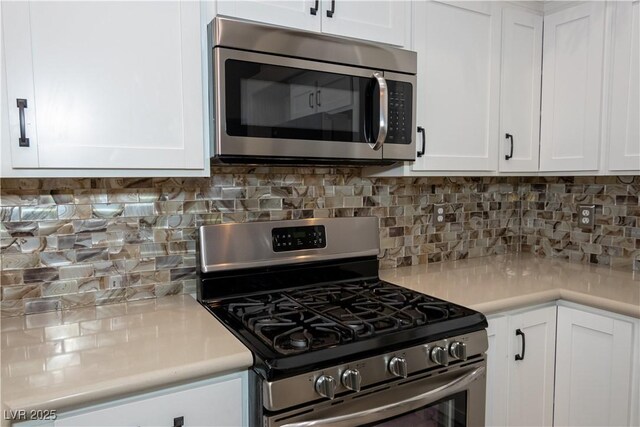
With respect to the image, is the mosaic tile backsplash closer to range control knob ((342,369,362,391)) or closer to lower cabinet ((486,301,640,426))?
lower cabinet ((486,301,640,426))

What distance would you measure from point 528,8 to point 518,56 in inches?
8.7

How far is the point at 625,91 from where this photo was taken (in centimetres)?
180

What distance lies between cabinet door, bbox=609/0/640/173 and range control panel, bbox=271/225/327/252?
1.23 metres

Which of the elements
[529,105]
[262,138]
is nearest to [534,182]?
[529,105]

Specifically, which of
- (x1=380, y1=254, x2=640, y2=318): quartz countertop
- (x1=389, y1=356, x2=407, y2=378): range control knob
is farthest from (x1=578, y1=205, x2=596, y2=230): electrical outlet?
(x1=389, y1=356, x2=407, y2=378): range control knob

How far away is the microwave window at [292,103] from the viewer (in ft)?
4.52

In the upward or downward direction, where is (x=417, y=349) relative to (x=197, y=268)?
downward

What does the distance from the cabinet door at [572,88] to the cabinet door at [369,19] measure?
0.79m

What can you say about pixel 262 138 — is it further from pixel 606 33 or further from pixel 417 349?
pixel 606 33

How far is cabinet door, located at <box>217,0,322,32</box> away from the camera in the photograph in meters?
1.39

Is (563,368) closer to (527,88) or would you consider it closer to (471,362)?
(471,362)

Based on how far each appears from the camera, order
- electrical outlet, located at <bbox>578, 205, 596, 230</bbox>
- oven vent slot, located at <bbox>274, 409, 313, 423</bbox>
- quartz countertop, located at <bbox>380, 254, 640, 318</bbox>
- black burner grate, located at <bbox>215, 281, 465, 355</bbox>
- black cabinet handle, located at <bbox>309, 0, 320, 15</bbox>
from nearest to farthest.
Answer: oven vent slot, located at <bbox>274, 409, 313, 423</bbox> → black burner grate, located at <bbox>215, 281, 465, 355</bbox> → black cabinet handle, located at <bbox>309, 0, 320, 15</bbox> → quartz countertop, located at <bbox>380, 254, 640, 318</bbox> → electrical outlet, located at <bbox>578, 205, 596, 230</bbox>

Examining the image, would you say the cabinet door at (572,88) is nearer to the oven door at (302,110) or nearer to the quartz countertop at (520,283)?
the quartz countertop at (520,283)

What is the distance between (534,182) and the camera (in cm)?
248
